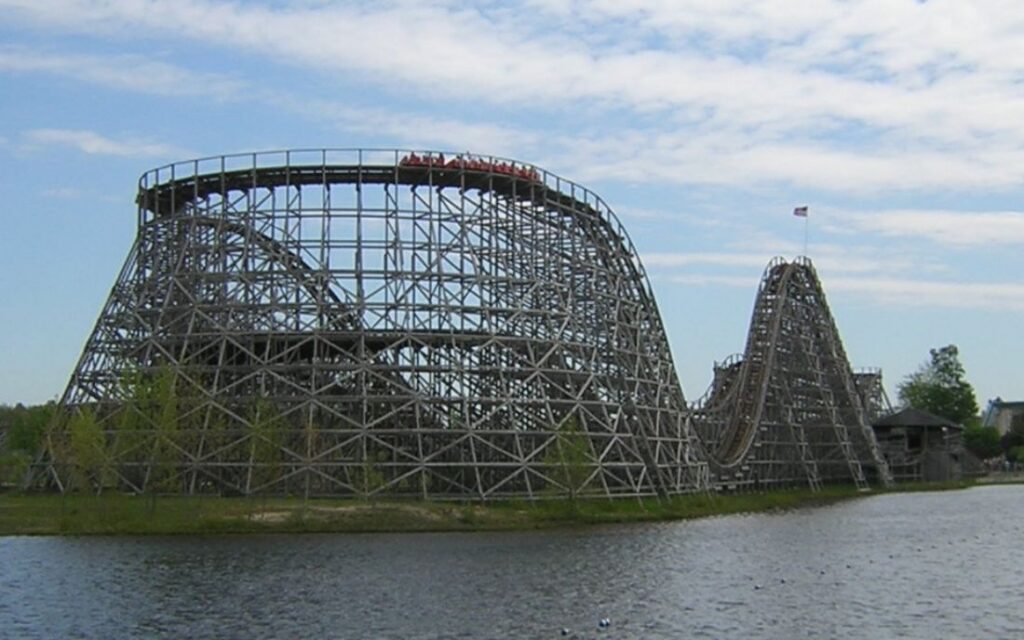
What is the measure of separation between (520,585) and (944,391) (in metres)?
137

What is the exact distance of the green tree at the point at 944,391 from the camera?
16450 cm

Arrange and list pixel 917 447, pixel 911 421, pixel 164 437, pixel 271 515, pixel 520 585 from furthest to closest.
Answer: pixel 917 447 < pixel 911 421 < pixel 164 437 < pixel 271 515 < pixel 520 585

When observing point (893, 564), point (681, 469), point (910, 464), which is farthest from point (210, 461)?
point (910, 464)

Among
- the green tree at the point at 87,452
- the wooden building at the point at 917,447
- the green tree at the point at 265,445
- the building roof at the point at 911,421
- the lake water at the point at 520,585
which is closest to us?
the lake water at the point at 520,585

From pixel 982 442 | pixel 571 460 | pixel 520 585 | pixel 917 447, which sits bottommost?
pixel 520 585

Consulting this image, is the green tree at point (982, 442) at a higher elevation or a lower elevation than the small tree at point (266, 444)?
higher

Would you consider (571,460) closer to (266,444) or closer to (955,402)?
(266,444)

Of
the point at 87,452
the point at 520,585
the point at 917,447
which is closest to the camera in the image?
the point at 520,585

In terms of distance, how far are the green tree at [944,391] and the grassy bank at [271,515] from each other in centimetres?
10695

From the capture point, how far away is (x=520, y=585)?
40906 millimetres

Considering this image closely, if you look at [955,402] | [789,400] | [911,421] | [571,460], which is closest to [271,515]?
[571,460]

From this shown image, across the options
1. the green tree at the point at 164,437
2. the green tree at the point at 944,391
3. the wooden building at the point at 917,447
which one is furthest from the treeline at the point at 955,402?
the green tree at the point at 164,437

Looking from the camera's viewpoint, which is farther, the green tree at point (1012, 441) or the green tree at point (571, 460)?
the green tree at point (1012, 441)

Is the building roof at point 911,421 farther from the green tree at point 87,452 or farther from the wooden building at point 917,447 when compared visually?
the green tree at point 87,452
